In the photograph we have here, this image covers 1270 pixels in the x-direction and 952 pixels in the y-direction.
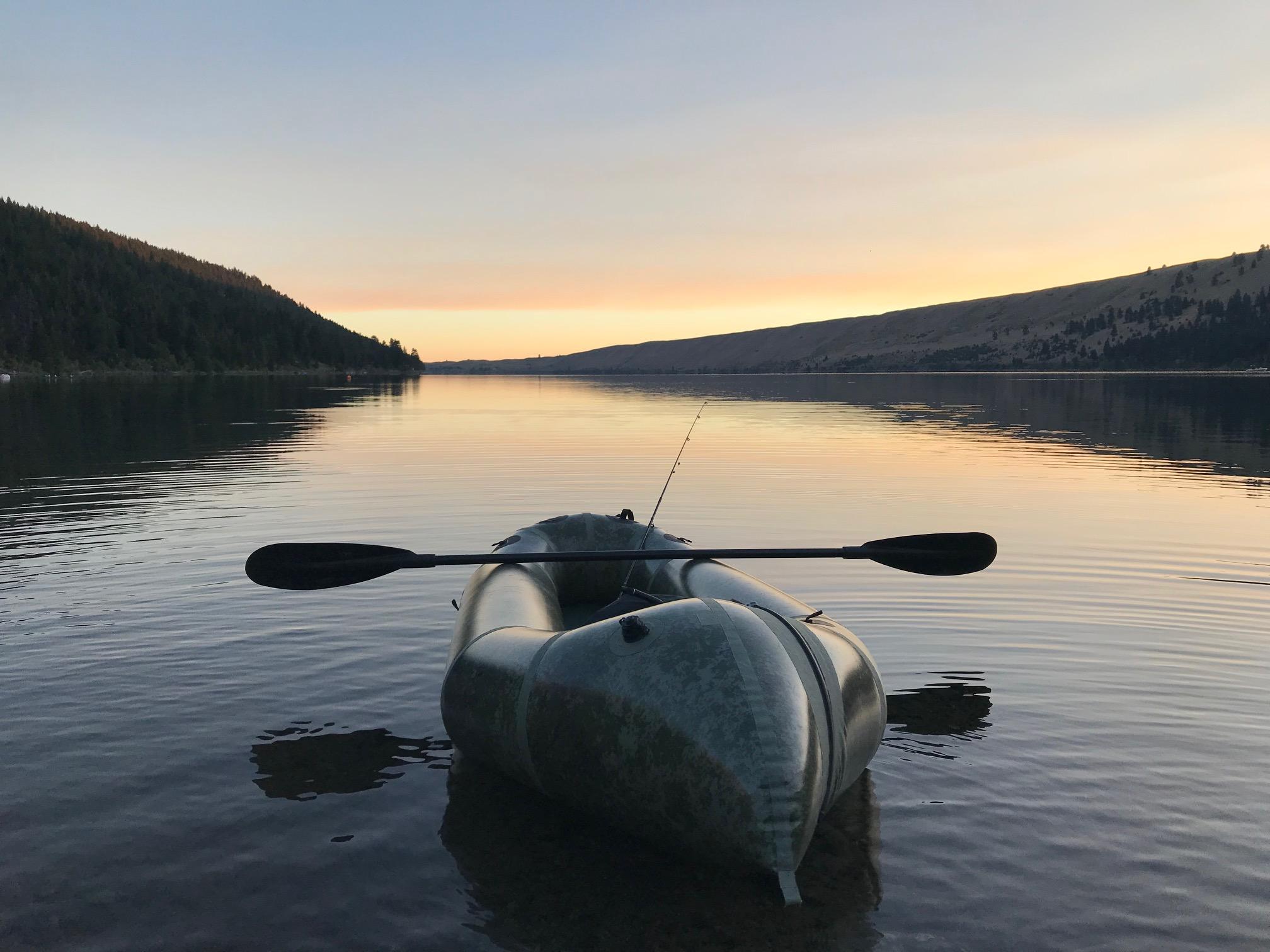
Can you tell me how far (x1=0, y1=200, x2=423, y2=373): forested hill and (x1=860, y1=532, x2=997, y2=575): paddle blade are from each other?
12435 cm

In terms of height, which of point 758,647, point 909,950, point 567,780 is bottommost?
point 909,950

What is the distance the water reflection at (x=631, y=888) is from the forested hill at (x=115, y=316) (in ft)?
410

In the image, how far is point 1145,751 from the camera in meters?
6.98

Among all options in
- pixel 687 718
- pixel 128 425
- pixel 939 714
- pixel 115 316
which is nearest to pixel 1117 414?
pixel 128 425

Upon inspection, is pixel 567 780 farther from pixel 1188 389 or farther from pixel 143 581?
pixel 1188 389

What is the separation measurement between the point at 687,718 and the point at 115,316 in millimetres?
156704

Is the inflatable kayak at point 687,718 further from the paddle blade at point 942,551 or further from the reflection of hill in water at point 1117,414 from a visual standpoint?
the reflection of hill in water at point 1117,414

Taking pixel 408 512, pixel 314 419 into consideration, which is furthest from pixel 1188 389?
pixel 408 512

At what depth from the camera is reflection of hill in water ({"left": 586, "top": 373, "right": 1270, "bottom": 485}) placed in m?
31.2

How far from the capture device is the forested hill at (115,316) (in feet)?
406

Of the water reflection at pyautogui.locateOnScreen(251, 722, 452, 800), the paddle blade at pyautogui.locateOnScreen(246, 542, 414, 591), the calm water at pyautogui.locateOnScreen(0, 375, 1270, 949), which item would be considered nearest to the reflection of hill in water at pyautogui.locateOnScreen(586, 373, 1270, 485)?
the calm water at pyautogui.locateOnScreen(0, 375, 1270, 949)

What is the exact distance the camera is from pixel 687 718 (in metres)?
4.89

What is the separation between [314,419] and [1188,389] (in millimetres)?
75989

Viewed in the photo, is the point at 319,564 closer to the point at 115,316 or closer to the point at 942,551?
the point at 942,551
